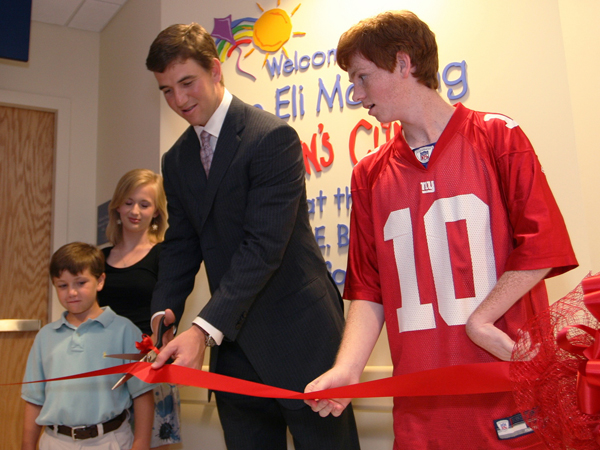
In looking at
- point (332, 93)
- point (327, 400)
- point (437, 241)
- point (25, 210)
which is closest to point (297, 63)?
point (332, 93)

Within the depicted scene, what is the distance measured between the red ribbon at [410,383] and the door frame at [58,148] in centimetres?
325

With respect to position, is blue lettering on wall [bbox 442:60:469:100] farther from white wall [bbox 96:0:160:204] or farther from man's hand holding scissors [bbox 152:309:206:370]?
white wall [bbox 96:0:160:204]

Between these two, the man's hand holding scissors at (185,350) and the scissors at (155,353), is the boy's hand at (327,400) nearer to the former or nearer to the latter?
the man's hand holding scissors at (185,350)

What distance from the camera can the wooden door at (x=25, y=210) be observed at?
419cm

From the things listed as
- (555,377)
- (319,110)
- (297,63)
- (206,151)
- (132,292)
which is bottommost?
(555,377)

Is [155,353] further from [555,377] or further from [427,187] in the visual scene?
[555,377]

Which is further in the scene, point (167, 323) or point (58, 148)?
point (58, 148)

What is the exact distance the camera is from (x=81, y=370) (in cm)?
227

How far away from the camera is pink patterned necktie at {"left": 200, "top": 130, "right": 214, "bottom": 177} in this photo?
1.86 m

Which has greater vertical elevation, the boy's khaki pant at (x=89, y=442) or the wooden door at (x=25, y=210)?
the wooden door at (x=25, y=210)

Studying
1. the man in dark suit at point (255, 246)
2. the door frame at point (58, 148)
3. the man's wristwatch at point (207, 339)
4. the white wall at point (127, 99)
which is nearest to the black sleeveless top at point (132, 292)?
the man in dark suit at point (255, 246)

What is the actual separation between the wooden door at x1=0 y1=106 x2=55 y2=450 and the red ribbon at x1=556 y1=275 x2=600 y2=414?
13.4 ft

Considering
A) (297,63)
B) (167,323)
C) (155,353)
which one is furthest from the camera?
(297,63)

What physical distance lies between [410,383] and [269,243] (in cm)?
62
